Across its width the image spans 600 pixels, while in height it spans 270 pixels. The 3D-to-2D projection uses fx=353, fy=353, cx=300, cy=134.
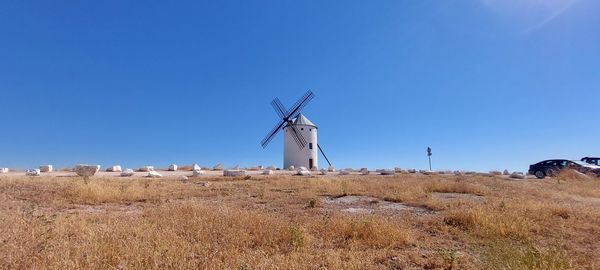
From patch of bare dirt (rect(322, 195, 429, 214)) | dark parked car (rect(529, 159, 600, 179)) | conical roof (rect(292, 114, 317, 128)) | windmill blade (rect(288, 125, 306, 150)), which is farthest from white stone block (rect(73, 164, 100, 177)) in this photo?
dark parked car (rect(529, 159, 600, 179))

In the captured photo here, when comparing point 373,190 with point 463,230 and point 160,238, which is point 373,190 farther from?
point 160,238

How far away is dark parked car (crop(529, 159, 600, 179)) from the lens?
29.8m

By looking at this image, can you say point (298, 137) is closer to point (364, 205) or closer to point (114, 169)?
point (114, 169)

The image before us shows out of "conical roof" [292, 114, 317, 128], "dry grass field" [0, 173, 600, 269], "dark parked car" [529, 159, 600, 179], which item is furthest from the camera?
"conical roof" [292, 114, 317, 128]

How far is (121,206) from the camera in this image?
37.9 ft

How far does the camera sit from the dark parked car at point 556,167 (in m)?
29.8

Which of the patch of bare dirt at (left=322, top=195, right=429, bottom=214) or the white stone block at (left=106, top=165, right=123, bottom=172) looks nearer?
the patch of bare dirt at (left=322, top=195, right=429, bottom=214)

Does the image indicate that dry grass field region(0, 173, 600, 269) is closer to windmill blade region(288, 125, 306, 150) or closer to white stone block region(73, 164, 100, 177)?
white stone block region(73, 164, 100, 177)

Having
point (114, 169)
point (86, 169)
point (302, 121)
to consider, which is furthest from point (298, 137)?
point (86, 169)

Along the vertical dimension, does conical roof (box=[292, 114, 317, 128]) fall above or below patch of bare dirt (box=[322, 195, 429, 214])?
above

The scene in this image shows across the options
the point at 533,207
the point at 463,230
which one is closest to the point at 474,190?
the point at 533,207

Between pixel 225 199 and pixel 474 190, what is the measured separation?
1183 cm

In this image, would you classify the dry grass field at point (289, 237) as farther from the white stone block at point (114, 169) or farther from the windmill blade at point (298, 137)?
the windmill blade at point (298, 137)

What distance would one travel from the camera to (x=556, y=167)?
1208 inches
